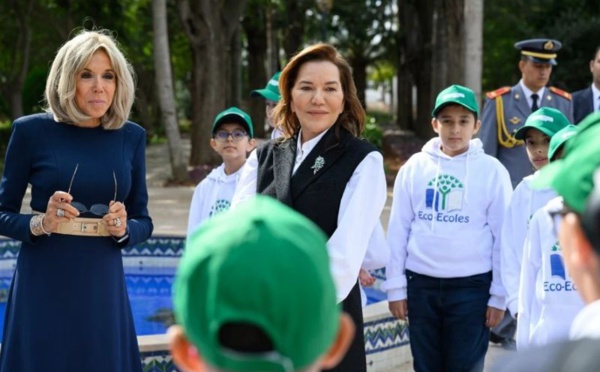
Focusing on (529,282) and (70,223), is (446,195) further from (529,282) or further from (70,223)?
(70,223)

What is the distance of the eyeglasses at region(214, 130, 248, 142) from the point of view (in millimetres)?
6211

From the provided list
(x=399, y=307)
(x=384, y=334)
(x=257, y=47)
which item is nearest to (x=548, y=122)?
(x=399, y=307)

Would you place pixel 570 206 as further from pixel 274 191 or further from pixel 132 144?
pixel 132 144

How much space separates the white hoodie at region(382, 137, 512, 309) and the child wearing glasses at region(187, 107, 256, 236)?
4.63 ft

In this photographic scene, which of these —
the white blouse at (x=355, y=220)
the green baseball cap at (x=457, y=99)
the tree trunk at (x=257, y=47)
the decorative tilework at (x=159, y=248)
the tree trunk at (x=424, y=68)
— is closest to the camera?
the white blouse at (x=355, y=220)

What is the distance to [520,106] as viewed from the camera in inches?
273

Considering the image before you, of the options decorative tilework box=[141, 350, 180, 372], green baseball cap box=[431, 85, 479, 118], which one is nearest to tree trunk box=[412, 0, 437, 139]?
decorative tilework box=[141, 350, 180, 372]

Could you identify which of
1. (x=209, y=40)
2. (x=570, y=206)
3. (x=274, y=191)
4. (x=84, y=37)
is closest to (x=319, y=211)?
(x=274, y=191)

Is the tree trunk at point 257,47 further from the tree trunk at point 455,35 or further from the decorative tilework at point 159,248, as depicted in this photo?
the decorative tilework at point 159,248

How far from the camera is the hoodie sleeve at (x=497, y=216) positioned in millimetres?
4910

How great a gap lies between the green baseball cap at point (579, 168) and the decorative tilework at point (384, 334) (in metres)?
4.85

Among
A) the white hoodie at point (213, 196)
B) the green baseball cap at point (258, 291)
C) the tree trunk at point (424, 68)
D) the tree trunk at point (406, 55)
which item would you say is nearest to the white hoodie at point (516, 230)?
the white hoodie at point (213, 196)

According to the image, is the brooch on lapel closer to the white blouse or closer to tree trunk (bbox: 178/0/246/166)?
the white blouse

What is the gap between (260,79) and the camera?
32.5m
